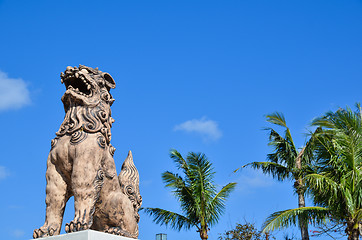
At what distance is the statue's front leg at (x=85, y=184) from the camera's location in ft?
16.2

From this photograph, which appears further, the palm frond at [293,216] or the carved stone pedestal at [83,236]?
the palm frond at [293,216]

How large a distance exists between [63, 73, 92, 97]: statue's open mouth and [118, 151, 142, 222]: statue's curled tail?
1137 mm

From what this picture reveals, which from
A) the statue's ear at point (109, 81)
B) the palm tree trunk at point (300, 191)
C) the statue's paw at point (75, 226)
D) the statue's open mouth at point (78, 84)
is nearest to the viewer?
the statue's paw at point (75, 226)

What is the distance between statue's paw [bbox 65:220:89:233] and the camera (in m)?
4.77

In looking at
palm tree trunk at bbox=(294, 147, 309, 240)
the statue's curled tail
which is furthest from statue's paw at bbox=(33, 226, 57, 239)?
palm tree trunk at bbox=(294, 147, 309, 240)

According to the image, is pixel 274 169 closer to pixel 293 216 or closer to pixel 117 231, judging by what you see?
pixel 293 216

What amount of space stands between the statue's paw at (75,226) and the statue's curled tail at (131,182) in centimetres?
96

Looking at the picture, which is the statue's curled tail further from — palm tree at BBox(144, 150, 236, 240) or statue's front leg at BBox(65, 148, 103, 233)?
palm tree at BBox(144, 150, 236, 240)

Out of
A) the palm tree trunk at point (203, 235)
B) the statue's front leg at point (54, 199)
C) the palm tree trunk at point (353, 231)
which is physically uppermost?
the palm tree trunk at point (203, 235)

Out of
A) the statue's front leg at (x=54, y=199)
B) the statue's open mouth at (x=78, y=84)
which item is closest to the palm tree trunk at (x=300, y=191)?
the statue's open mouth at (x=78, y=84)

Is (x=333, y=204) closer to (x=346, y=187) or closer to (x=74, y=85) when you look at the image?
(x=346, y=187)

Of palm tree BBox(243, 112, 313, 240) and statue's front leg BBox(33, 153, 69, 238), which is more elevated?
palm tree BBox(243, 112, 313, 240)

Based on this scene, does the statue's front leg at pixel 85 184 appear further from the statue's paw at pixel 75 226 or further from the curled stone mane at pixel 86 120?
the curled stone mane at pixel 86 120

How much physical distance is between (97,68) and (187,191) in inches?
380
